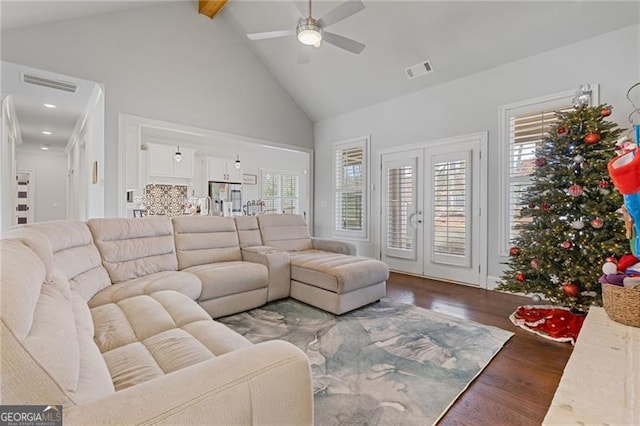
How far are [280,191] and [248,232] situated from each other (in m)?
4.41

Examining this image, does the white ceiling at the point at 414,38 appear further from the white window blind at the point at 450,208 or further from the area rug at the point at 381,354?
the area rug at the point at 381,354

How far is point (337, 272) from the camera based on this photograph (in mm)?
2863

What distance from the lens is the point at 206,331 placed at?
146 cm

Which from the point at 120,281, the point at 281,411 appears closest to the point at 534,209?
the point at 281,411

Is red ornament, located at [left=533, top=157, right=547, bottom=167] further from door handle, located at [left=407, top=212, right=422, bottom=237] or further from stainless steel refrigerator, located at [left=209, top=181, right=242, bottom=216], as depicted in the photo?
stainless steel refrigerator, located at [left=209, top=181, right=242, bottom=216]

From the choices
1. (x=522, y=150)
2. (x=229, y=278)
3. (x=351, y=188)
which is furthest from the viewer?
(x=351, y=188)

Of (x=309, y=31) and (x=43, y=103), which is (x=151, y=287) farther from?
(x=43, y=103)

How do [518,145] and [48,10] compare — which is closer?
[48,10]

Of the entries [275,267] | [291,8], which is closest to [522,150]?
[291,8]

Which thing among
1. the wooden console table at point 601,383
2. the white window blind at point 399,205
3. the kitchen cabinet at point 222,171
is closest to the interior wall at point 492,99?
the white window blind at point 399,205

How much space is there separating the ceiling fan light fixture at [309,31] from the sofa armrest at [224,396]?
2859 mm

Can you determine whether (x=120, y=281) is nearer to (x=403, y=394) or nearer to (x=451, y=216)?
(x=403, y=394)

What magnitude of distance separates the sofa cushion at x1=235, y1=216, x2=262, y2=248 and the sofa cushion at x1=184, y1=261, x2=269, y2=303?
1.63ft

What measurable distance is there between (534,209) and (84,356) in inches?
134
